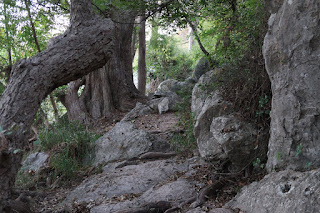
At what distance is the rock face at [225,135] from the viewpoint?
4359mm

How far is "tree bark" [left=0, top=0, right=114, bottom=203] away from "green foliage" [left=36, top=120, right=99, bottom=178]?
9.69 feet

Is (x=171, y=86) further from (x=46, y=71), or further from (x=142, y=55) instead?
(x=46, y=71)

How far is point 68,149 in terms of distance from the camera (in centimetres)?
779

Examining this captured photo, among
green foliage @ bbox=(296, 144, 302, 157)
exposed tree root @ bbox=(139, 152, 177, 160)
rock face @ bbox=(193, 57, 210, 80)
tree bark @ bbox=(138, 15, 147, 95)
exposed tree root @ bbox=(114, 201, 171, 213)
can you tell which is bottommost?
exposed tree root @ bbox=(114, 201, 171, 213)

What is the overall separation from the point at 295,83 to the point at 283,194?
4.05 ft

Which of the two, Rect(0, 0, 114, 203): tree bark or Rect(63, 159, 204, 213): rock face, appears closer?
Rect(0, 0, 114, 203): tree bark

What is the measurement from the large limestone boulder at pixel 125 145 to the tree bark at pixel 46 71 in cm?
281

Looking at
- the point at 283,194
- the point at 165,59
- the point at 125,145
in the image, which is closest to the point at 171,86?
the point at 125,145

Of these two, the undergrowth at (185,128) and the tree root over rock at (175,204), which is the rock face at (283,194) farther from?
the undergrowth at (185,128)

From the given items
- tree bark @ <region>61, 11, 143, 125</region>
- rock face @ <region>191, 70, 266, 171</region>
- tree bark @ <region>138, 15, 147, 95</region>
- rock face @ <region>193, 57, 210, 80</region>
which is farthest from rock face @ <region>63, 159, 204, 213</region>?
tree bark @ <region>138, 15, 147, 95</region>

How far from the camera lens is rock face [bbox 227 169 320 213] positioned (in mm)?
2875

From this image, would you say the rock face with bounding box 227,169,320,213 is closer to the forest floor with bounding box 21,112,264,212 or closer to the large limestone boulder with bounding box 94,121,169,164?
the forest floor with bounding box 21,112,264,212

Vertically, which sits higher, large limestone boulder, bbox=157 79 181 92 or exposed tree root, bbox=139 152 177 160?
large limestone boulder, bbox=157 79 181 92

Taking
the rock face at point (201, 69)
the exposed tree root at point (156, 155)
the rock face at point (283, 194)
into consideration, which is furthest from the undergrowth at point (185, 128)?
the rock face at point (283, 194)
